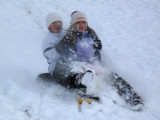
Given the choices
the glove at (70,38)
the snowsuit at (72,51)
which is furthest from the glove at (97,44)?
the glove at (70,38)

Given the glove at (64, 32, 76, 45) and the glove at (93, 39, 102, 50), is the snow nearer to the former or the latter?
the glove at (93, 39, 102, 50)

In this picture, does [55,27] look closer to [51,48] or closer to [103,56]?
[51,48]

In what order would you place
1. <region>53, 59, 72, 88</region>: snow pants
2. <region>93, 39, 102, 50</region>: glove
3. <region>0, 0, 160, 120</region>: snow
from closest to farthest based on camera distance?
<region>0, 0, 160, 120</region>: snow → <region>53, 59, 72, 88</region>: snow pants → <region>93, 39, 102, 50</region>: glove

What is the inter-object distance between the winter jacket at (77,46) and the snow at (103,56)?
665mm

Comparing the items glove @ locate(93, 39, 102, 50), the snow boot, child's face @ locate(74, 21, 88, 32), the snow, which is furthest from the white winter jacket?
the snow boot

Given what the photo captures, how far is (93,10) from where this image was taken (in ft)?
19.7

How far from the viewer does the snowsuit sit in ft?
10.5

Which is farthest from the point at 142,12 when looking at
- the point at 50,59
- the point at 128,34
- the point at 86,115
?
the point at 86,115

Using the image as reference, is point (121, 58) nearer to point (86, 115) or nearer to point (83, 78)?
point (83, 78)

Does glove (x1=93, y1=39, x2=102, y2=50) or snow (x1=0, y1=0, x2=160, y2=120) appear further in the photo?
glove (x1=93, y1=39, x2=102, y2=50)

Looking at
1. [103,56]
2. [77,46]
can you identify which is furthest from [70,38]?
[103,56]

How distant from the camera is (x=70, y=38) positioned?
3.28 metres

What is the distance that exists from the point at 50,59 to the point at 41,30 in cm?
242

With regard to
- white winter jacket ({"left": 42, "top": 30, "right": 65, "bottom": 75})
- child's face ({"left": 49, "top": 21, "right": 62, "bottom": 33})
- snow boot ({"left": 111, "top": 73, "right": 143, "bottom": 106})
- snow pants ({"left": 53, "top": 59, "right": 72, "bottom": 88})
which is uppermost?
child's face ({"left": 49, "top": 21, "right": 62, "bottom": 33})
